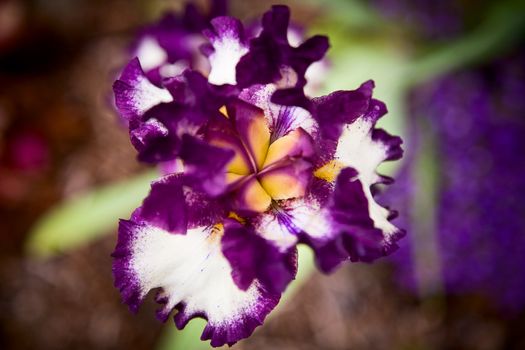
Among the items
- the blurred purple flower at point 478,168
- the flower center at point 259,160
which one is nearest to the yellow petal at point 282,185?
the flower center at point 259,160

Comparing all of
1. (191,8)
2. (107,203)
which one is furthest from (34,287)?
(191,8)

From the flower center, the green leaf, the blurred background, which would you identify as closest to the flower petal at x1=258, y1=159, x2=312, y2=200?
the flower center

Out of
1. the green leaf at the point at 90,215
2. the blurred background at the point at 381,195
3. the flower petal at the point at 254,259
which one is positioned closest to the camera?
the flower petal at the point at 254,259

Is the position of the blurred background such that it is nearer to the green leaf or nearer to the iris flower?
the green leaf

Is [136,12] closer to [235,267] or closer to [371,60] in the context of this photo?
[371,60]

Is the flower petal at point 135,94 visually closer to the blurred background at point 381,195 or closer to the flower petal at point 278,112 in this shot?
the flower petal at point 278,112

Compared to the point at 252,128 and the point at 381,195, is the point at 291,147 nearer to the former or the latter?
the point at 252,128

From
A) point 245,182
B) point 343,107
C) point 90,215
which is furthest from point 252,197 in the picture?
point 90,215
